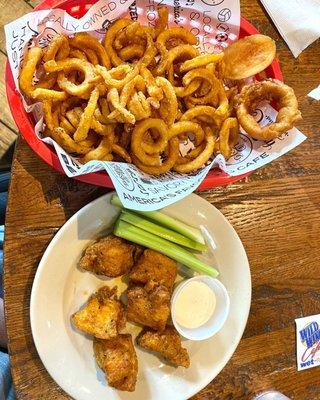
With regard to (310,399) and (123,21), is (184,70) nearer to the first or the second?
(123,21)

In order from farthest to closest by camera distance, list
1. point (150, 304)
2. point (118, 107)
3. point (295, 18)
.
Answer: point (295, 18)
point (150, 304)
point (118, 107)

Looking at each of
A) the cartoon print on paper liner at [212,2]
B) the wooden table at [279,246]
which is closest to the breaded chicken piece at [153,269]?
the wooden table at [279,246]

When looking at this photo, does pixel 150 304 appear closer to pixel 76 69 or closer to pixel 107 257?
pixel 107 257

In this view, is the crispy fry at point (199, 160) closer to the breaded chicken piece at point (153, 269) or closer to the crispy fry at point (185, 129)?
the crispy fry at point (185, 129)

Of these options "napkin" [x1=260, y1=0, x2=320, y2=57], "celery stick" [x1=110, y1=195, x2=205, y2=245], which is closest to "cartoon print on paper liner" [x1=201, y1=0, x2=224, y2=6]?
"napkin" [x1=260, y1=0, x2=320, y2=57]

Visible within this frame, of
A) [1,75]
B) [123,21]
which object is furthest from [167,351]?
[1,75]

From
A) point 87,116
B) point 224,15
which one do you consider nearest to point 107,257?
point 87,116
